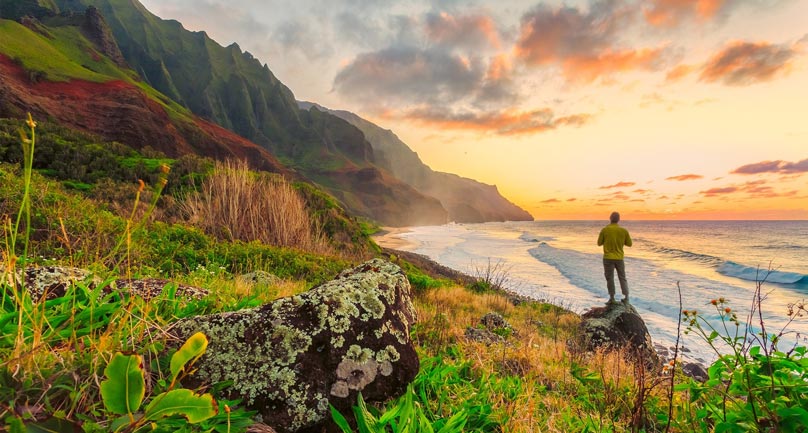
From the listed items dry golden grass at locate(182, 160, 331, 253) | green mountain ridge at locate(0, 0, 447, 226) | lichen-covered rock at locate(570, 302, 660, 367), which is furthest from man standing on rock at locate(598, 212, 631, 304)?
green mountain ridge at locate(0, 0, 447, 226)

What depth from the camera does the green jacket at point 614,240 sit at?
35.8 ft

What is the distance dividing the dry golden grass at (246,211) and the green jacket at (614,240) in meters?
9.63

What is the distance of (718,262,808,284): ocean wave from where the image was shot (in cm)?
2367

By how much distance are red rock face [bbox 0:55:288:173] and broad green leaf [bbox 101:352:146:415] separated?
3382 cm

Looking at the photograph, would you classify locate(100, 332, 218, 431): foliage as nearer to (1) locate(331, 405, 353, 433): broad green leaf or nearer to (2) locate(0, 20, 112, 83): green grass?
(1) locate(331, 405, 353, 433): broad green leaf

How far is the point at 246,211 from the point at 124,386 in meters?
10.0

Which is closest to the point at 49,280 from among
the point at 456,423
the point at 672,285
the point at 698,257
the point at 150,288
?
the point at 150,288

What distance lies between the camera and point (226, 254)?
24.0 ft

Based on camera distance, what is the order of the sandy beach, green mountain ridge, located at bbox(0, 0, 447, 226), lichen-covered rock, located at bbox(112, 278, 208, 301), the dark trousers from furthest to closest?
green mountain ridge, located at bbox(0, 0, 447, 226) → the sandy beach → the dark trousers → lichen-covered rock, located at bbox(112, 278, 208, 301)

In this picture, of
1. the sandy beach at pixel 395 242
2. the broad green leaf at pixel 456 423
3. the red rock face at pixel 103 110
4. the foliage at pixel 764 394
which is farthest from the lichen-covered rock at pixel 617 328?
the red rock face at pixel 103 110

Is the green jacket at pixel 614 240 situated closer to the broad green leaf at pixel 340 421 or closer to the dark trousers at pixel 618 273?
the dark trousers at pixel 618 273

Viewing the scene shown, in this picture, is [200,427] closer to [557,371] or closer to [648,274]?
[557,371]

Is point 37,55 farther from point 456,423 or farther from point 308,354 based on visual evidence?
point 456,423

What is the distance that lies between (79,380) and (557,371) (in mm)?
3707
